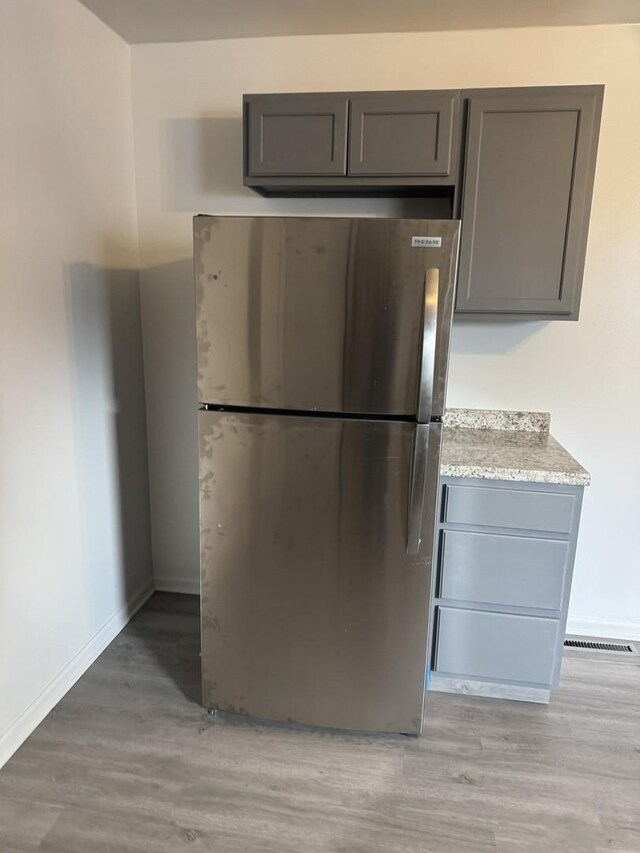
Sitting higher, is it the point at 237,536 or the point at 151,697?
the point at 237,536

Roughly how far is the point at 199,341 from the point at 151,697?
4.60 feet

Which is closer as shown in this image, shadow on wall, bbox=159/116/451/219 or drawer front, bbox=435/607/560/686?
drawer front, bbox=435/607/560/686

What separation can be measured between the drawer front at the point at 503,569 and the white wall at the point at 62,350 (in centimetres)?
145

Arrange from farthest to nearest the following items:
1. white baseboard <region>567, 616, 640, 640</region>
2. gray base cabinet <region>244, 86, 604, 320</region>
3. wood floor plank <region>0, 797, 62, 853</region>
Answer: white baseboard <region>567, 616, 640, 640</region>
gray base cabinet <region>244, 86, 604, 320</region>
wood floor plank <region>0, 797, 62, 853</region>

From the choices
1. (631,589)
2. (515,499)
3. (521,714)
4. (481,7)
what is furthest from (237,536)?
(481,7)

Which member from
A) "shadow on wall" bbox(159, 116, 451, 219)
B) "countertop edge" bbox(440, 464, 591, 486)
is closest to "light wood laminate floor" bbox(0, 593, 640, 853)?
"countertop edge" bbox(440, 464, 591, 486)

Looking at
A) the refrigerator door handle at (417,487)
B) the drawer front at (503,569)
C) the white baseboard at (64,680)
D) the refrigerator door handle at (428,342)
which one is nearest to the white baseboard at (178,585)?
the white baseboard at (64,680)

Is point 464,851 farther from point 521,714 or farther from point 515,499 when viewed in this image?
point 515,499

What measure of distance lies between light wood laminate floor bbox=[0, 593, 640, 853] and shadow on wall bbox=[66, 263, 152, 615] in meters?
0.52

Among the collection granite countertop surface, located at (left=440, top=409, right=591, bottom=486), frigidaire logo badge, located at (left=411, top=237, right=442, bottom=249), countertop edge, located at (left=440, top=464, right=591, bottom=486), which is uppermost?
frigidaire logo badge, located at (left=411, top=237, right=442, bottom=249)

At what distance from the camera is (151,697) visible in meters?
2.19

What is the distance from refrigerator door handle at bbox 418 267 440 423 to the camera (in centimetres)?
166

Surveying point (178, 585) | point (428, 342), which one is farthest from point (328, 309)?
point (178, 585)

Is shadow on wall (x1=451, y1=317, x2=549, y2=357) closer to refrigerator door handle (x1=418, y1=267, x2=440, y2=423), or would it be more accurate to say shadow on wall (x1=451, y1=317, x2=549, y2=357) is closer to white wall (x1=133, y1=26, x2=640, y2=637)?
white wall (x1=133, y1=26, x2=640, y2=637)
